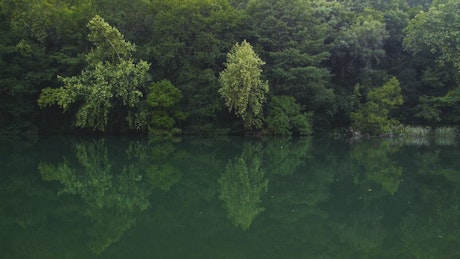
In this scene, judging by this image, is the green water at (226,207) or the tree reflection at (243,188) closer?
the green water at (226,207)

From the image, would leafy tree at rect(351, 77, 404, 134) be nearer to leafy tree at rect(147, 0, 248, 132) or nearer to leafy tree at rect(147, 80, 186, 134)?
leafy tree at rect(147, 0, 248, 132)

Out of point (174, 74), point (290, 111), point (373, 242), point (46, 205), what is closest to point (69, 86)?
point (174, 74)

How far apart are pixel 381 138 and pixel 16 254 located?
81.7 feet

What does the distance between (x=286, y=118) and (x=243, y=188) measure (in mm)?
16652

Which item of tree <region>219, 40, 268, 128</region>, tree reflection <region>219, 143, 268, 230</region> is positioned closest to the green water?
tree reflection <region>219, 143, 268, 230</region>

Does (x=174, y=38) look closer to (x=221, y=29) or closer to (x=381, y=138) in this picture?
(x=221, y=29)

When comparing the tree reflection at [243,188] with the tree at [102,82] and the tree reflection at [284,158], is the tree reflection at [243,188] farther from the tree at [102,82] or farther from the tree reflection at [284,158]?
the tree at [102,82]

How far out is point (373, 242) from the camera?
6.79 m

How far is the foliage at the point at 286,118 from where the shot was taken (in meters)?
26.8

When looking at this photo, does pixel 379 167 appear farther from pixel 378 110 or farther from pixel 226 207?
pixel 378 110

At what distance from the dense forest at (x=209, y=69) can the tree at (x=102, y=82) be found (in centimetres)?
8

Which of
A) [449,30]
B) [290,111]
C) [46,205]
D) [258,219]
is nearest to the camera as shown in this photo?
[258,219]

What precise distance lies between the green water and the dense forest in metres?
9.91

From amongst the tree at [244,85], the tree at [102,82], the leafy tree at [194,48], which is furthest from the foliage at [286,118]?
the tree at [102,82]
